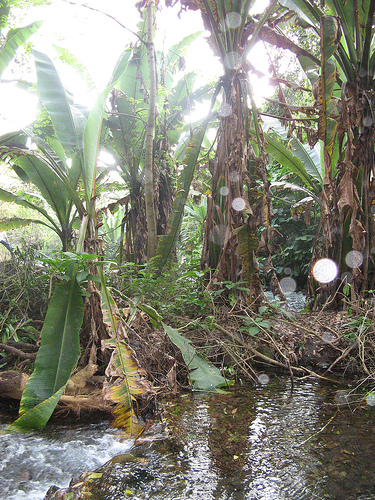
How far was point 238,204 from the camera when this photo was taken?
3.44 meters

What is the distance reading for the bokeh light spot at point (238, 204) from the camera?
3.40m

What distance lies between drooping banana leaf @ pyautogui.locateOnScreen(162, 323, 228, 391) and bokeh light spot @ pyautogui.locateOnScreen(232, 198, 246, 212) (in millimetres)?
1370

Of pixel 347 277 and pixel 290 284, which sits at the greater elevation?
pixel 347 277

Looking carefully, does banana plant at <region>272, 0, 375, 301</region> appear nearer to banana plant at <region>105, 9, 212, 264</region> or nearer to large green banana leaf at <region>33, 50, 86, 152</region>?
large green banana leaf at <region>33, 50, 86, 152</region>

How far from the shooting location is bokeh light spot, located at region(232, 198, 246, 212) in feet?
11.2

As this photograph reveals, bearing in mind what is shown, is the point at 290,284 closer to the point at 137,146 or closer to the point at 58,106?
the point at 137,146

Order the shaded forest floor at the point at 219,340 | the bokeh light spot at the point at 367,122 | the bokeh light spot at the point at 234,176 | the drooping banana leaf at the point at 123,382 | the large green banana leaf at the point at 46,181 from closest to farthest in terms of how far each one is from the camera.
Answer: the drooping banana leaf at the point at 123,382
the shaded forest floor at the point at 219,340
the bokeh light spot at the point at 234,176
the bokeh light spot at the point at 367,122
the large green banana leaf at the point at 46,181

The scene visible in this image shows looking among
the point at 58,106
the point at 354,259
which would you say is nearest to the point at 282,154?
the point at 354,259

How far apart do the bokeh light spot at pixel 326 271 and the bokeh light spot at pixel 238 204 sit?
132 centimetres

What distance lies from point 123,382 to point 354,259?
284 centimetres

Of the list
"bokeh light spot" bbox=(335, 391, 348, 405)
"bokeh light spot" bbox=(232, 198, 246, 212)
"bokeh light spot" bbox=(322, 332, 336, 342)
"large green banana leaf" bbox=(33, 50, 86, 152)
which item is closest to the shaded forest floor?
"bokeh light spot" bbox=(322, 332, 336, 342)

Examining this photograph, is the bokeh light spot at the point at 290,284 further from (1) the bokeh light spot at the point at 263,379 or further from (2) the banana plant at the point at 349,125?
(1) the bokeh light spot at the point at 263,379

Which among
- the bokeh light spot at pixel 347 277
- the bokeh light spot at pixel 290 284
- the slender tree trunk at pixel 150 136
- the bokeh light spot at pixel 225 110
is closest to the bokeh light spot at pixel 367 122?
the bokeh light spot at pixel 225 110

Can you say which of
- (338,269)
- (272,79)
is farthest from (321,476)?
(272,79)
